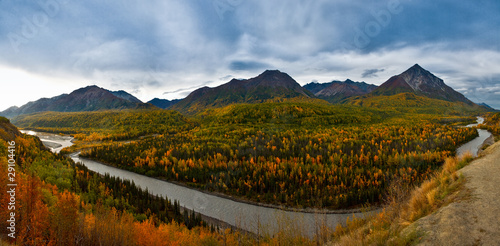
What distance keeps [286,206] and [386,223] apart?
60.0ft

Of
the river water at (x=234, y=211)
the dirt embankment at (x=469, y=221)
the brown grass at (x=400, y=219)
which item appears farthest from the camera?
the river water at (x=234, y=211)

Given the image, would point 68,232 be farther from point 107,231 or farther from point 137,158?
point 137,158

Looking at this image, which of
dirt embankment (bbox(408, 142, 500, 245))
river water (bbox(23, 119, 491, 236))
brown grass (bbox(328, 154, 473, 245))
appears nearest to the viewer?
dirt embankment (bbox(408, 142, 500, 245))

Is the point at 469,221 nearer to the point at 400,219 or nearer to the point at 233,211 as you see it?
Answer: the point at 400,219

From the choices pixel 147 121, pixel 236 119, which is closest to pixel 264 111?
pixel 236 119

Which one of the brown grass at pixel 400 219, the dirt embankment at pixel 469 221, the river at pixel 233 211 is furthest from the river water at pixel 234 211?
the dirt embankment at pixel 469 221

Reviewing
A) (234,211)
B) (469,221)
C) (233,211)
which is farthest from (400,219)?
(233,211)

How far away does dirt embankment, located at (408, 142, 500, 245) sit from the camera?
8734 mm

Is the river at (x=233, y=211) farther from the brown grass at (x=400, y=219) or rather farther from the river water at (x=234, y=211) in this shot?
the brown grass at (x=400, y=219)

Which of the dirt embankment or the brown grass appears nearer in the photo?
the dirt embankment

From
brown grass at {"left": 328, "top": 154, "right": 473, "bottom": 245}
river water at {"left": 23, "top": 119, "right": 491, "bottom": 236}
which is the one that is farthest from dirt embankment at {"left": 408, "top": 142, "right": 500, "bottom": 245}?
river water at {"left": 23, "top": 119, "right": 491, "bottom": 236}

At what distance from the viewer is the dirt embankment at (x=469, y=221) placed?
8734 mm

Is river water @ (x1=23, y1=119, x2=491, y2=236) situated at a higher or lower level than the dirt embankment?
lower

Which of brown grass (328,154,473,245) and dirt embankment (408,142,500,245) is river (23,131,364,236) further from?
dirt embankment (408,142,500,245)
